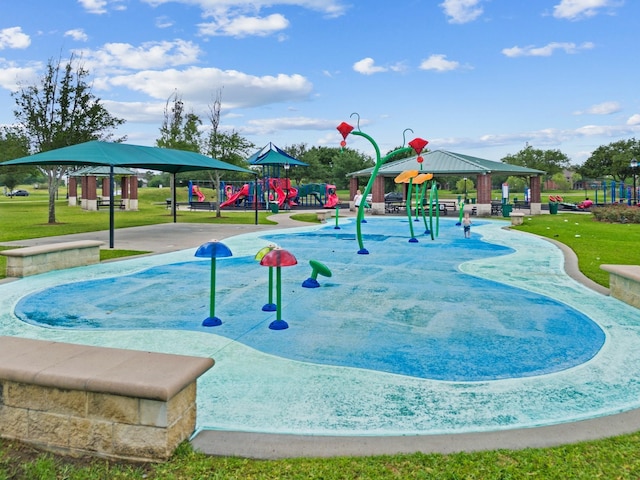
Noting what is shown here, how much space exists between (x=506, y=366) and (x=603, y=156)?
68.1 m

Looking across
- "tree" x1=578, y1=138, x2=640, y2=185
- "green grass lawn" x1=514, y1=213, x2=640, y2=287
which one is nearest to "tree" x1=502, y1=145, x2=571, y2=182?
"tree" x1=578, y1=138, x2=640, y2=185

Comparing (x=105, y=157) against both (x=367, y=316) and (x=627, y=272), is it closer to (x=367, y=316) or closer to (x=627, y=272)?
(x=367, y=316)

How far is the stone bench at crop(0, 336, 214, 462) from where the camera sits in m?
3.27

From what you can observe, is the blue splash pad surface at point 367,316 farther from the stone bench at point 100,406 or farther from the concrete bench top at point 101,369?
the stone bench at point 100,406

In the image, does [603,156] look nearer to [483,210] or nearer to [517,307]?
[483,210]

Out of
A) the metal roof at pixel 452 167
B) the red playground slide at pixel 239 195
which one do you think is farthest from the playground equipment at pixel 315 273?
the red playground slide at pixel 239 195

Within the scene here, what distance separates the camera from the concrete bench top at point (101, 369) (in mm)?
3252

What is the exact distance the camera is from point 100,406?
131 inches

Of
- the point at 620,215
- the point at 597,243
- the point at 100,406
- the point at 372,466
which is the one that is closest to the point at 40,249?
the point at 100,406

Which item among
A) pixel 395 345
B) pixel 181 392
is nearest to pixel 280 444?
pixel 181 392

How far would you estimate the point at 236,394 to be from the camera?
15.3 feet

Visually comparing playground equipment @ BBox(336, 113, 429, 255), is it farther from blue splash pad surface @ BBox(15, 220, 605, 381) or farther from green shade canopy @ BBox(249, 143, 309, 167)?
green shade canopy @ BBox(249, 143, 309, 167)

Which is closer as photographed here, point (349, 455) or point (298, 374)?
point (349, 455)

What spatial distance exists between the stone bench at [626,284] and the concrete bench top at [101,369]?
729cm
